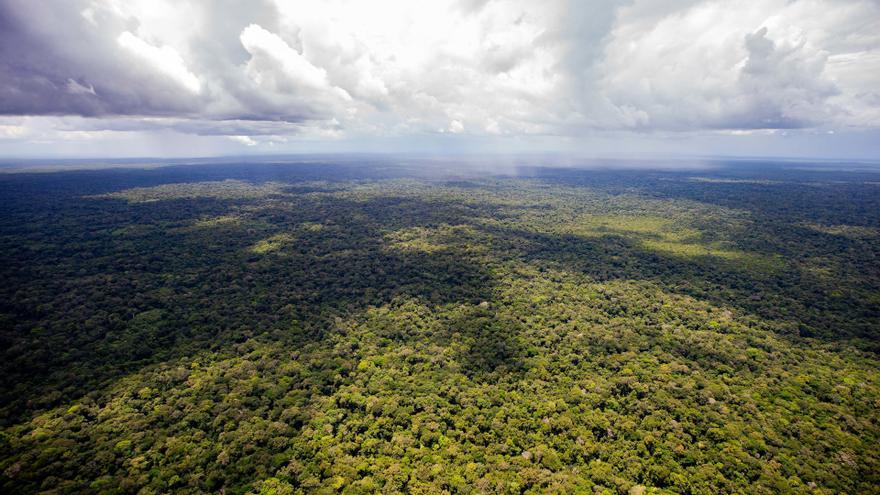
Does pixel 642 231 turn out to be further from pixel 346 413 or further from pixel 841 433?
pixel 346 413

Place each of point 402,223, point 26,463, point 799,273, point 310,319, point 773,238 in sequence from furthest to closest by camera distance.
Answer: point 402,223, point 773,238, point 799,273, point 310,319, point 26,463

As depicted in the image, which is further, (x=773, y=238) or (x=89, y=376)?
(x=773, y=238)

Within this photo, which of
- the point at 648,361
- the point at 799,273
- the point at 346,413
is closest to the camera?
the point at 346,413

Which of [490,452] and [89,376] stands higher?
[89,376]

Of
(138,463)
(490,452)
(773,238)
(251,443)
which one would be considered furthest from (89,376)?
(773,238)

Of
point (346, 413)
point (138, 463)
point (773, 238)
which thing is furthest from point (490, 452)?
point (773, 238)

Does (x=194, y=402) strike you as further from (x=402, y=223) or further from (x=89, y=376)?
(x=402, y=223)
